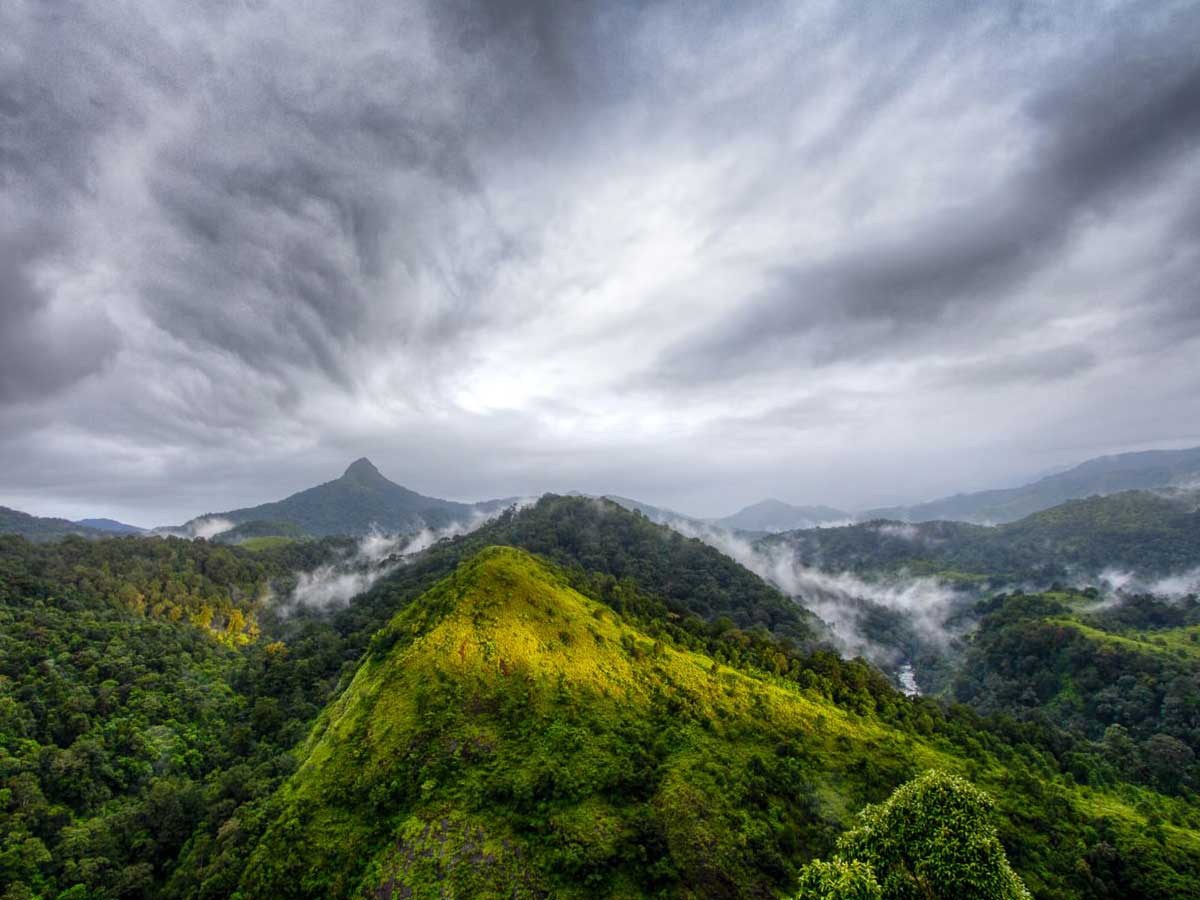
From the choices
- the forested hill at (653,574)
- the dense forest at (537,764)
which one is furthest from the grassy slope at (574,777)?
the forested hill at (653,574)

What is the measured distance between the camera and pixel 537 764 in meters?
44.9

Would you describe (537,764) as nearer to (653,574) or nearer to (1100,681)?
(653,574)

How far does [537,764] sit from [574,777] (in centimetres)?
353

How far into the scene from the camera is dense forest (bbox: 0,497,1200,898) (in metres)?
38.5

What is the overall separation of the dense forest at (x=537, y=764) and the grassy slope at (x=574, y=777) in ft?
0.74

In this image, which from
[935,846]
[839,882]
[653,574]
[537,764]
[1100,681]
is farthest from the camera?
[653,574]

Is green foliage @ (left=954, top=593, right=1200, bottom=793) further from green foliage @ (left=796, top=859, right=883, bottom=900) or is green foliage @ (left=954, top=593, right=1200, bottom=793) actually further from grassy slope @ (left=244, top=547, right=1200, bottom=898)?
green foliage @ (left=796, top=859, right=883, bottom=900)

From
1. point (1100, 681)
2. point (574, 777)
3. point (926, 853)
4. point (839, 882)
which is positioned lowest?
point (1100, 681)

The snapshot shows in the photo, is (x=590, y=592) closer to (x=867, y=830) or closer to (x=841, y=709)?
(x=841, y=709)

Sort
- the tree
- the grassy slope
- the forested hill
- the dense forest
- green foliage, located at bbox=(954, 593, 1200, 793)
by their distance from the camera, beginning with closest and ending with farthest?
1. the tree
2. the grassy slope
3. the dense forest
4. green foliage, located at bbox=(954, 593, 1200, 793)
5. the forested hill

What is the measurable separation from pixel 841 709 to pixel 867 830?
42.9m

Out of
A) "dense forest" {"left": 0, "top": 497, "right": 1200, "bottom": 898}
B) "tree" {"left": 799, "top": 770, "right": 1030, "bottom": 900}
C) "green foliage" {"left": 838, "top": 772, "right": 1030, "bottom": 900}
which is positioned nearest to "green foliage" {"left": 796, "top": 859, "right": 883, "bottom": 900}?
"tree" {"left": 799, "top": 770, "right": 1030, "bottom": 900}

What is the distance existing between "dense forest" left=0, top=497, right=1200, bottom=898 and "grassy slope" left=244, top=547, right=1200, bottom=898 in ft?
0.74

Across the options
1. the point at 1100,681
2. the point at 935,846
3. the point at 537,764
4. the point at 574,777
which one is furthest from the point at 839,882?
the point at 1100,681
